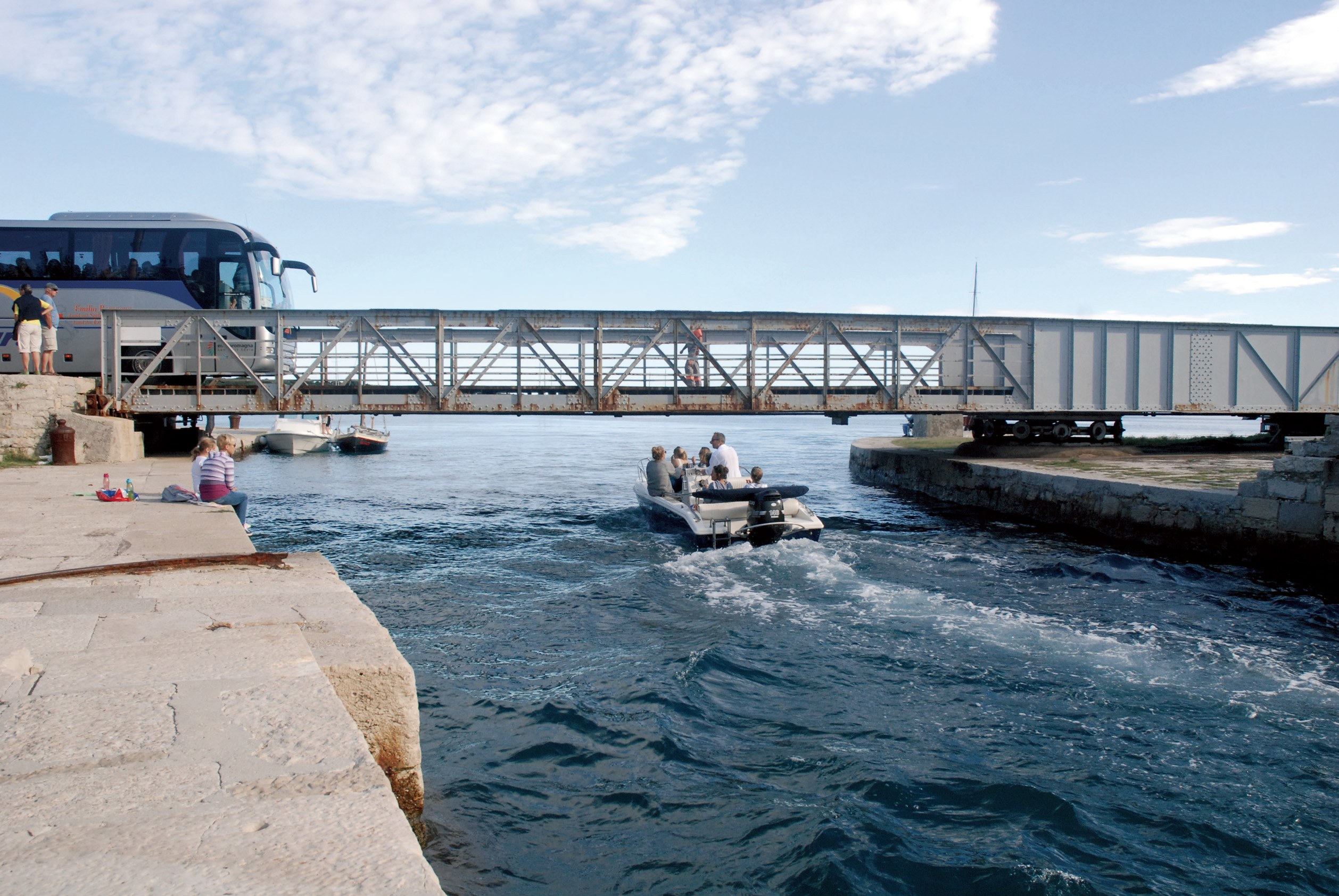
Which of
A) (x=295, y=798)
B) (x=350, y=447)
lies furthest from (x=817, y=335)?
(x=350, y=447)

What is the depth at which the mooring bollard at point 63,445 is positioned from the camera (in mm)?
16141

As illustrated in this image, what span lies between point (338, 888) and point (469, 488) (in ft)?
84.5

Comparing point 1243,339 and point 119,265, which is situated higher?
point 119,265

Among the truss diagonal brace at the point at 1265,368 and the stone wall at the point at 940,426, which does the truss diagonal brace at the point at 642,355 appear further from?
the stone wall at the point at 940,426

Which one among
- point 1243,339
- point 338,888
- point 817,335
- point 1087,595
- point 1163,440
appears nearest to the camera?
point 338,888

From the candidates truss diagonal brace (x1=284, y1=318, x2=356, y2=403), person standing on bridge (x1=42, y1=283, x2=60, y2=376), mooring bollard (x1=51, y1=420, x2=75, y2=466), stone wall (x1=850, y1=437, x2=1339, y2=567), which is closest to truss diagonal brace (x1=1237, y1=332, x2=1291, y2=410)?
stone wall (x1=850, y1=437, x2=1339, y2=567)

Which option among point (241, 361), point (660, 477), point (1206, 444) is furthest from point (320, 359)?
point (1206, 444)

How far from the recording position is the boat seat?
1366 centimetres

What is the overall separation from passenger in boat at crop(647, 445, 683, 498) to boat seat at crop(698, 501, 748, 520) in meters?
2.45

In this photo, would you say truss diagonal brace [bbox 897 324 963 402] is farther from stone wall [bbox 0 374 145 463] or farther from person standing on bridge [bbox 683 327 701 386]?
stone wall [bbox 0 374 145 463]

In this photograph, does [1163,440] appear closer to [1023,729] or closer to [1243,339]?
[1243,339]

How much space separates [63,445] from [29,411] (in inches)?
65.0

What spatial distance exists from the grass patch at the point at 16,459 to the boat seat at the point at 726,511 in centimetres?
1310

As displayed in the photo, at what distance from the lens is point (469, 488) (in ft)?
89.6
